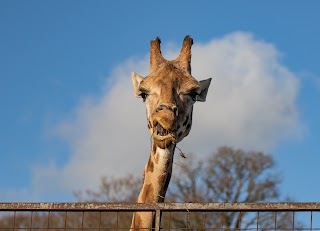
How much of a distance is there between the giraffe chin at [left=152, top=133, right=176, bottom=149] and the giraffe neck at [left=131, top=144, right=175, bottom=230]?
0.31ft

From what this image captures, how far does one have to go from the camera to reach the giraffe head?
25.2 ft

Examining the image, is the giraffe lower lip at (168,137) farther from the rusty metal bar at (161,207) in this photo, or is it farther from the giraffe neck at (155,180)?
the rusty metal bar at (161,207)

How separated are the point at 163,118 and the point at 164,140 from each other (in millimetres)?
257

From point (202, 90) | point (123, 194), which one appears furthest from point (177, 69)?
point (123, 194)

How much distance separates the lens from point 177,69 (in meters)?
8.52

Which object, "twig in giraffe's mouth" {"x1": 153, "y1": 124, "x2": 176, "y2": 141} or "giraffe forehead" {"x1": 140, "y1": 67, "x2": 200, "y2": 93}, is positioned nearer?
"twig in giraffe's mouth" {"x1": 153, "y1": 124, "x2": 176, "y2": 141}

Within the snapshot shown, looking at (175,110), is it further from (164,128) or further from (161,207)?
(161,207)

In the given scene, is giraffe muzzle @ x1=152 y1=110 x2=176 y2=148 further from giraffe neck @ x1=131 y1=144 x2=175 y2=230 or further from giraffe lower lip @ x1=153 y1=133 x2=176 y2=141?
giraffe neck @ x1=131 y1=144 x2=175 y2=230

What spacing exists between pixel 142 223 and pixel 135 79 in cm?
202

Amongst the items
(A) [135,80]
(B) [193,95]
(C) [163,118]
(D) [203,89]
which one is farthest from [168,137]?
(A) [135,80]

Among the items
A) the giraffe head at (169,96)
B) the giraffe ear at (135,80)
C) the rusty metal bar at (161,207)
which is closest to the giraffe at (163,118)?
the giraffe head at (169,96)

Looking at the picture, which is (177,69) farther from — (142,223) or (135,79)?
(142,223)

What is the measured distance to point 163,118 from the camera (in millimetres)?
7566

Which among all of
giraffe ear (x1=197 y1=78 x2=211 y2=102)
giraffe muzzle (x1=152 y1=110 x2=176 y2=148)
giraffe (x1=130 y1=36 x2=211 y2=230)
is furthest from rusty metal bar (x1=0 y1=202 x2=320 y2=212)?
giraffe ear (x1=197 y1=78 x2=211 y2=102)
